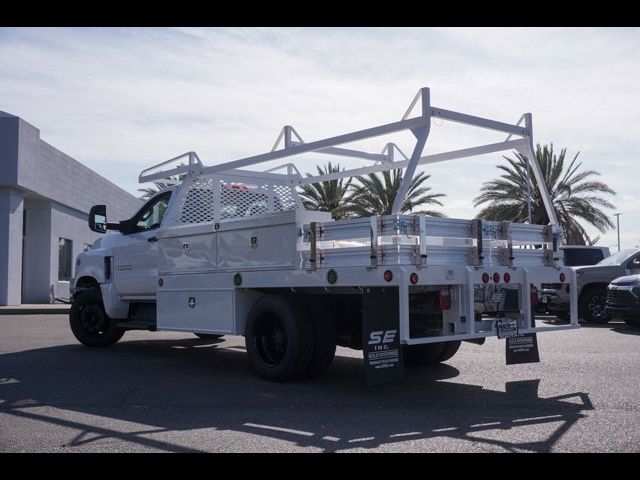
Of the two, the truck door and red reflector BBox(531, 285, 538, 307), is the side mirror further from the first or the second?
red reflector BBox(531, 285, 538, 307)

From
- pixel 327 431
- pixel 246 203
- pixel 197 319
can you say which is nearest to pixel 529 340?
pixel 327 431

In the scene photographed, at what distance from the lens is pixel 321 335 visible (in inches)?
302

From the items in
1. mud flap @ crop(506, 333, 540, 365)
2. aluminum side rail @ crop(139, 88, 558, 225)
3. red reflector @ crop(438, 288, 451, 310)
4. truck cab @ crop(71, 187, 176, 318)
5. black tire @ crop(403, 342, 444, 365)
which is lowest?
black tire @ crop(403, 342, 444, 365)

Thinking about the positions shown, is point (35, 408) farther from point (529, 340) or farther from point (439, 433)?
point (529, 340)

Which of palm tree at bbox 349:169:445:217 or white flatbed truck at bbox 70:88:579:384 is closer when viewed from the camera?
white flatbed truck at bbox 70:88:579:384

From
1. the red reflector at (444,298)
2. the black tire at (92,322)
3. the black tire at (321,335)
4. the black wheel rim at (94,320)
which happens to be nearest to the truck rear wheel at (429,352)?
the black tire at (321,335)

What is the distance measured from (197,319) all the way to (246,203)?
7.58ft

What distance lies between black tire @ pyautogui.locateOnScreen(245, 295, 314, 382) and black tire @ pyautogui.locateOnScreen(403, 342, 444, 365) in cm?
193

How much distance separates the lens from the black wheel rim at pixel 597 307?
15762mm

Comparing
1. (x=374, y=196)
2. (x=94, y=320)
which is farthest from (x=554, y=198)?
(x=94, y=320)

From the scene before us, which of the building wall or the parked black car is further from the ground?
the building wall

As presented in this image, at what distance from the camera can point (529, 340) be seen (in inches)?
302

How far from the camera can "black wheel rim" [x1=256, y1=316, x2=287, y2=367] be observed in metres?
7.90

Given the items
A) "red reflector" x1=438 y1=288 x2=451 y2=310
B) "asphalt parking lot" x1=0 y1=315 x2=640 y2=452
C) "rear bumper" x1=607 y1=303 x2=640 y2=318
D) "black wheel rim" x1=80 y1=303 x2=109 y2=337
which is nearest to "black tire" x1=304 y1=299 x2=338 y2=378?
"asphalt parking lot" x1=0 y1=315 x2=640 y2=452
